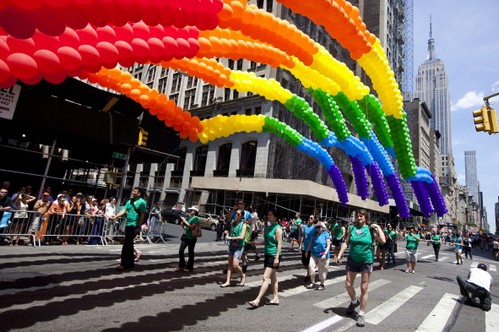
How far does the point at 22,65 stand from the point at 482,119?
1388 cm

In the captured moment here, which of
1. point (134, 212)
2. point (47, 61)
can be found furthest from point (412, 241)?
point (47, 61)

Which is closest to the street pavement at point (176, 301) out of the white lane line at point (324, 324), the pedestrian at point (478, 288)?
the white lane line at point (324, 324)

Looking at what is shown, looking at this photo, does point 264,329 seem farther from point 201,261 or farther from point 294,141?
point 294,141

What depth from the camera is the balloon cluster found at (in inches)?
175

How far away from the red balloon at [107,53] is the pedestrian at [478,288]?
9.78m

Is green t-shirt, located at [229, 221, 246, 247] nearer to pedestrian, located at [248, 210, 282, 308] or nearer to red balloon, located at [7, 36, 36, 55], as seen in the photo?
pedestrian, located at [248, 210, 282, 308]

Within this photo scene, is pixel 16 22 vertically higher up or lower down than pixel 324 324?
higher up

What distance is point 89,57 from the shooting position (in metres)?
5.29

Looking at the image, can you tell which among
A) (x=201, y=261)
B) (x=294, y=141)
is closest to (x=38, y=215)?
(x=201, y=261)

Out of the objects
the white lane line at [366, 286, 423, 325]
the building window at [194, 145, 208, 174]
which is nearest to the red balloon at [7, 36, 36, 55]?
the white lane line at [366, 286, 423, 325]

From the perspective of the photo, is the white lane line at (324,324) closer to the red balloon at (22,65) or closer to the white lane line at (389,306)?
the white lane line at (389,306)

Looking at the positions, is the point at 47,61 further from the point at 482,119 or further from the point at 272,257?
the point at 482,119

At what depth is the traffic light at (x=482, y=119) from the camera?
11438mm

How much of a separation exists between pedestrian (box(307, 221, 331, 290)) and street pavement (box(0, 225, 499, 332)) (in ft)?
1.26
